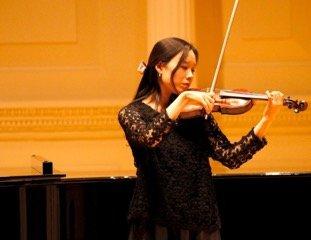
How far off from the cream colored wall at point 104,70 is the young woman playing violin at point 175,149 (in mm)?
1203

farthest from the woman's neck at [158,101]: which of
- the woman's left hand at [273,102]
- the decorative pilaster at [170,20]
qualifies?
the decorative pilaster at [170,20]

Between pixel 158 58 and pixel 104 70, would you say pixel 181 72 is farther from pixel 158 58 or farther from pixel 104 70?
pixel 104 70

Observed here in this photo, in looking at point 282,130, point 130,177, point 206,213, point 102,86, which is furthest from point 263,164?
point 206,213

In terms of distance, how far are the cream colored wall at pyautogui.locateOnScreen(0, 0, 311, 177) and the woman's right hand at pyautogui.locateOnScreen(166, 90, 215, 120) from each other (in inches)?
51.9

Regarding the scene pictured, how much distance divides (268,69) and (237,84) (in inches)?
5.8

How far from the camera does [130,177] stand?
7.65 ft

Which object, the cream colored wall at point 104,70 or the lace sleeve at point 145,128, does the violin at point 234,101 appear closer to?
the lace sleeve at point 145,128

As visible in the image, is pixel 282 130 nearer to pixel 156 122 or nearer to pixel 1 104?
pixel 1 104

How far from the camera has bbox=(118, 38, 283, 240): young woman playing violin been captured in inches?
73.7

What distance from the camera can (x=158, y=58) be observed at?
6.42 ft

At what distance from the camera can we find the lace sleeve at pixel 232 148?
196cm

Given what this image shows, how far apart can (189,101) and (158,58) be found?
0.50ft

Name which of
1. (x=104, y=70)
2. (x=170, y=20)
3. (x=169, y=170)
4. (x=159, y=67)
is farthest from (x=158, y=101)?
(x=104, y=70)

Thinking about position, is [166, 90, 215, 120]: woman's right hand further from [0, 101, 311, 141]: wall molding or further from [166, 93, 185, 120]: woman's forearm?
[0, 101, 311, 141]: wall molding
